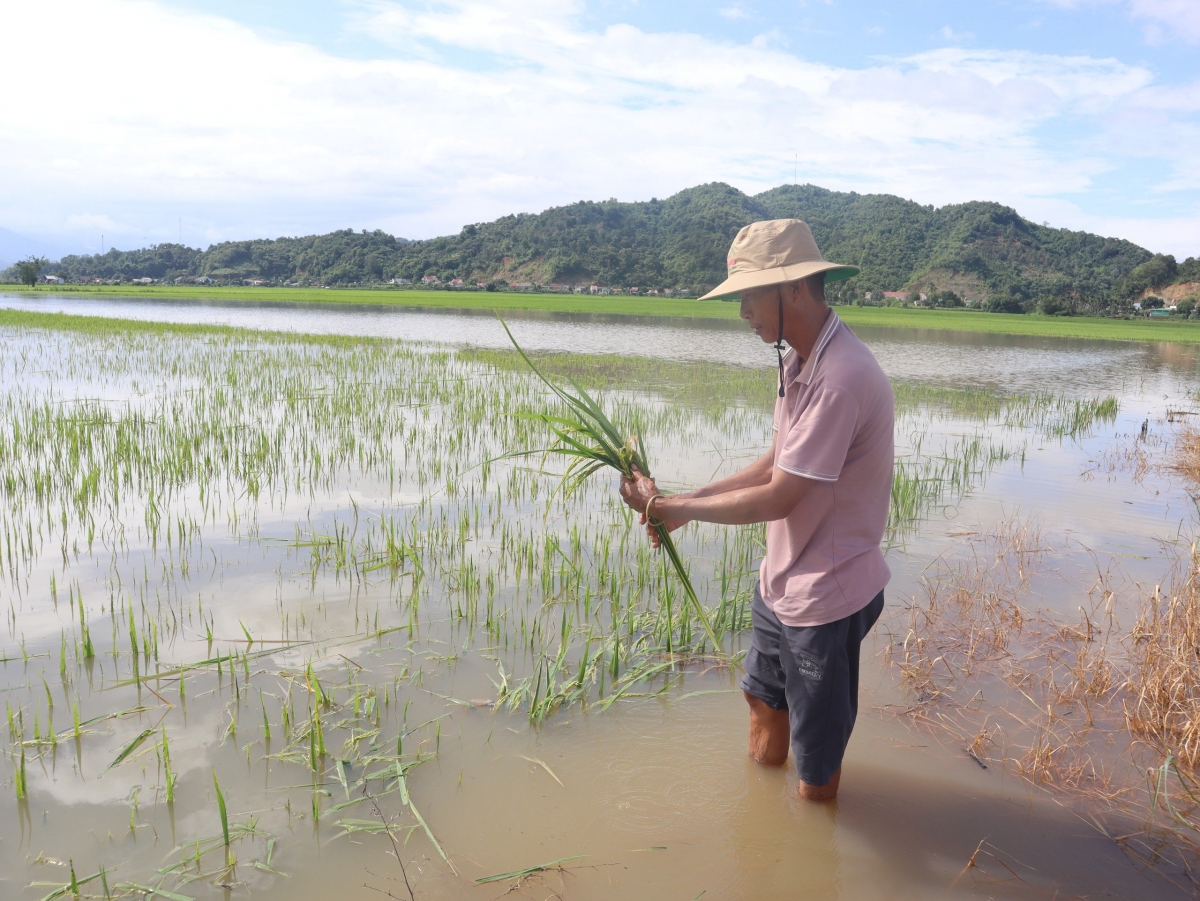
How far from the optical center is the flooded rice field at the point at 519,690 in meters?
2.11

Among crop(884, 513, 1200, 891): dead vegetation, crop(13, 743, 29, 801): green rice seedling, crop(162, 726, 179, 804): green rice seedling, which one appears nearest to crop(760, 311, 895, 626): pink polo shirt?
crop(884, 513, 1200, 891): dead vegetation

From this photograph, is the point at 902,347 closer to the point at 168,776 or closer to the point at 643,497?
the point at 643,497

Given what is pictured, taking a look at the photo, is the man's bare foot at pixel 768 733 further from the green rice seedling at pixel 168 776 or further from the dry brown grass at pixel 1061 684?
the green rice seedling at pixel 168 776

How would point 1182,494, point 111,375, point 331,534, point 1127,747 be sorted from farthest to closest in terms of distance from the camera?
1. point 111,375
2. point 1182,494
3. point 331,534
4. point 1127,747

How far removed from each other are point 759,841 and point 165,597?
9.97 ft

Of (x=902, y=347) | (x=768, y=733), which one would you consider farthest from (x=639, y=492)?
(x=902, y=347)

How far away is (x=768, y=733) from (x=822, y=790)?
0.26 meters

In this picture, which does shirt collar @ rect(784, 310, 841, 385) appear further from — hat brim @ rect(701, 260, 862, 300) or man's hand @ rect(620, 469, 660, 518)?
man's hand @ rect(620, 469, 660, 518)

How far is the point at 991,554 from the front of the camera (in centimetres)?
483

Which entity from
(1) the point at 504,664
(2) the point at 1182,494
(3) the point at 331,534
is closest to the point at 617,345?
(2) the point at 1182,494

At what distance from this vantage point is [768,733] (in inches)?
99.2

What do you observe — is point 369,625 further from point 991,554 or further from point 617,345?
point 617,345

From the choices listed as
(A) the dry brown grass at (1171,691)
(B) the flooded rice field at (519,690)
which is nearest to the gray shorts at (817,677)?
(B) the flooded rice field at (519,690)

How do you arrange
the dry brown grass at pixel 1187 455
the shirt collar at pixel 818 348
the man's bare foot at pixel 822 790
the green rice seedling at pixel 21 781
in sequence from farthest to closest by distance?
the dry brown grass at pixel 1187 455, the man's bare foot at pixel 822 790, the green rice seedling at pixel 21 781, the shirt collar at pixel 818 348
